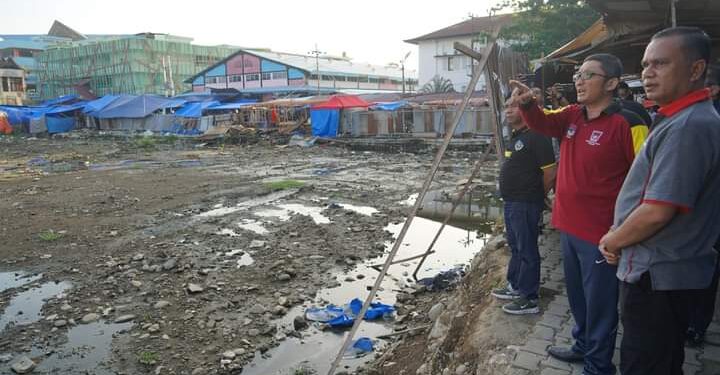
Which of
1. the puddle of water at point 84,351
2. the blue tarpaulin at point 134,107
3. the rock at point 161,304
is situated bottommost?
the puddle of water at point 84,351

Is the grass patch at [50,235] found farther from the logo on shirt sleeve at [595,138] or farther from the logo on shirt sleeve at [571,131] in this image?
the logo on shirt sleeve at [595,138]

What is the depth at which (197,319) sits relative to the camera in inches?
203

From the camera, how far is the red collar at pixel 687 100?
1700 mm

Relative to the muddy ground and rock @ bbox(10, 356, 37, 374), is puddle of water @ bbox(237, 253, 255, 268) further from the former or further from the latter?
rock @ bbox(10, 356, 37, 374)

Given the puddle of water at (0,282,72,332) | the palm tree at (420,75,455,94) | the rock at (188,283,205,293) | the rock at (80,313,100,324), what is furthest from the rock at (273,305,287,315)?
the palm tree at (420,75,455,94)

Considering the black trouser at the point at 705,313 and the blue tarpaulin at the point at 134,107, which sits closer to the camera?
the black trouser at the point at 705,313

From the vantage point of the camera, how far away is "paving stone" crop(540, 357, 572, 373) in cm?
270

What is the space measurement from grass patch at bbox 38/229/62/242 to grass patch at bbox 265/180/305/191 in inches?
209

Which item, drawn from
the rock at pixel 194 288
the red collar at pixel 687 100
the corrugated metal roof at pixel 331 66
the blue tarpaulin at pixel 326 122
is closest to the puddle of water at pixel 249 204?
the rock at pixel 194 288

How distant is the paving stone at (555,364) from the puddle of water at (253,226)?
6.55m

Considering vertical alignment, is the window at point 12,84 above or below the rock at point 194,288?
above

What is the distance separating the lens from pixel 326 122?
89.2 ft

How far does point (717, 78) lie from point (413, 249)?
551cm

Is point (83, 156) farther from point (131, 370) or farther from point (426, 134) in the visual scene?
point (131, 370)
